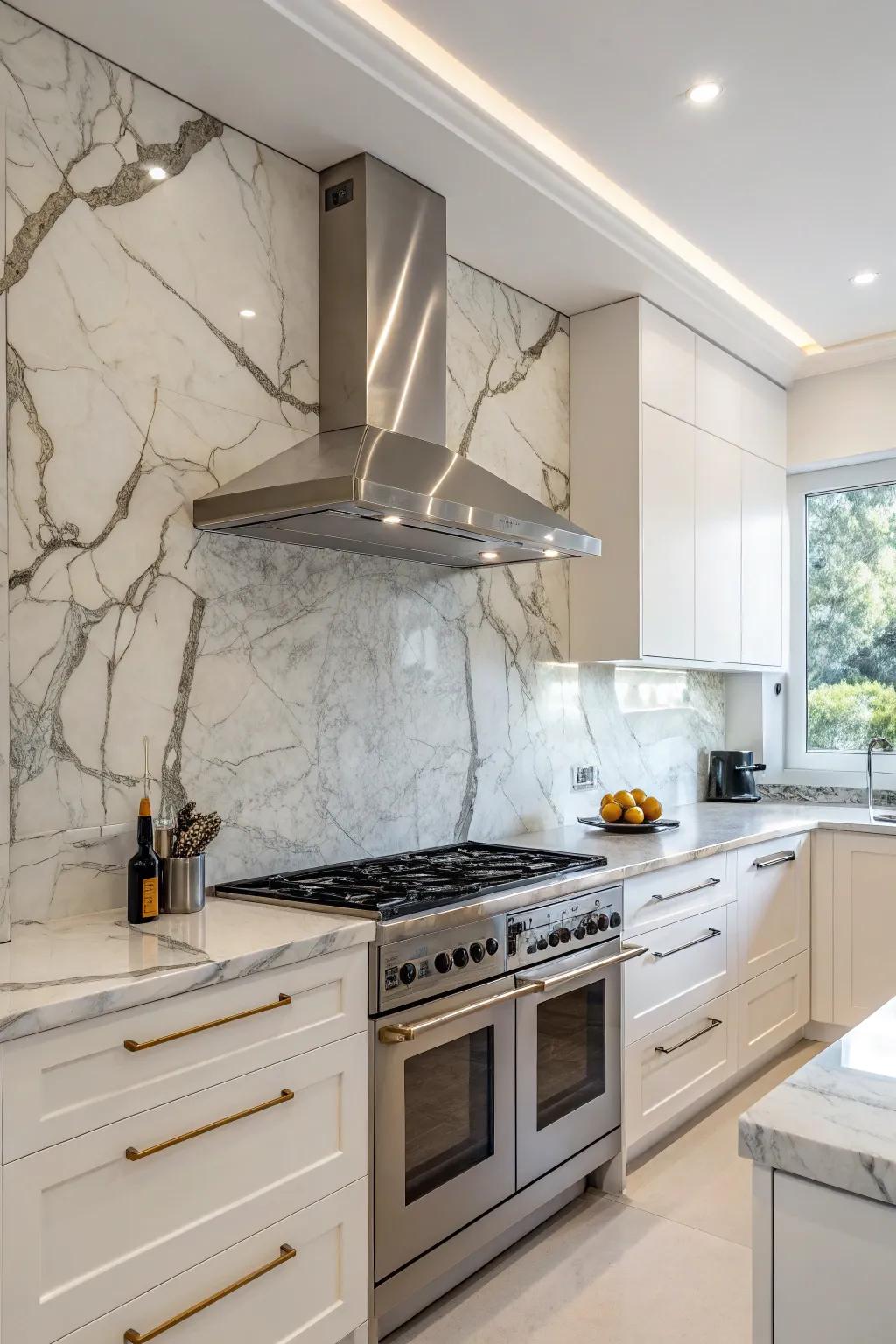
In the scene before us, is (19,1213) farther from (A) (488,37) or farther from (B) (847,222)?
(B) (847,222)

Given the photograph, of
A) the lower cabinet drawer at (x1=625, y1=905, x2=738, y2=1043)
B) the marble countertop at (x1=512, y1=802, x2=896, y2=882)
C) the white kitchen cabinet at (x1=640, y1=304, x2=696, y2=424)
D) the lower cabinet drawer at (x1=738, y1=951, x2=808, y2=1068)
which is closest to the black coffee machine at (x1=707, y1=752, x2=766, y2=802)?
the marble countertop at (x1=512, y1=802, x2=896, y2=882)

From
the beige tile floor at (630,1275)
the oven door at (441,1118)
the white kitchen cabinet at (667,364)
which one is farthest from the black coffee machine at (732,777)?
the oven door at (441,1118)

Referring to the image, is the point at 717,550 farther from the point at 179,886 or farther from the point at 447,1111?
the point at 179,886

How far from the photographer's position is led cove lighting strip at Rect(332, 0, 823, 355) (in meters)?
2.17

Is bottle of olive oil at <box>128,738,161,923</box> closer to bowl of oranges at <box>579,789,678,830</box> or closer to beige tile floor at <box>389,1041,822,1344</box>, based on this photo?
beige tile floor at <box>389,1041,822,1344</box>

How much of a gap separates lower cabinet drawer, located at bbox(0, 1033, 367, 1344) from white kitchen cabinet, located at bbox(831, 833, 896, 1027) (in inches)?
96.9

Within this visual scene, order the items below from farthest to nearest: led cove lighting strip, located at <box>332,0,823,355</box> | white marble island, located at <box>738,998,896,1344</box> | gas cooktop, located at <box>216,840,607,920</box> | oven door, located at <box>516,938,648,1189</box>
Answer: oven door, located at <box>516,938,648,1189</box>, led cove lighting strip, located at <box>332,0,823,355</box>, gas cooktop, located at <box>216,840,607,920</box>, white marble island, located at <box>738,998,896,1344</box>

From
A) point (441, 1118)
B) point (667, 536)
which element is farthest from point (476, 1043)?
point (667, 536)

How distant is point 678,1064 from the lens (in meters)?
2.91

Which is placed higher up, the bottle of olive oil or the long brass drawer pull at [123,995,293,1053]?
the bottle of olive oil

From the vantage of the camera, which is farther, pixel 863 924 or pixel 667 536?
pixel 863 924

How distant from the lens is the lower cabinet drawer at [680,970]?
8.93 ft

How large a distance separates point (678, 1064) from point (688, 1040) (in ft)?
0.27

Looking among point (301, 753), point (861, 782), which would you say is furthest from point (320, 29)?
point (861, 782)
